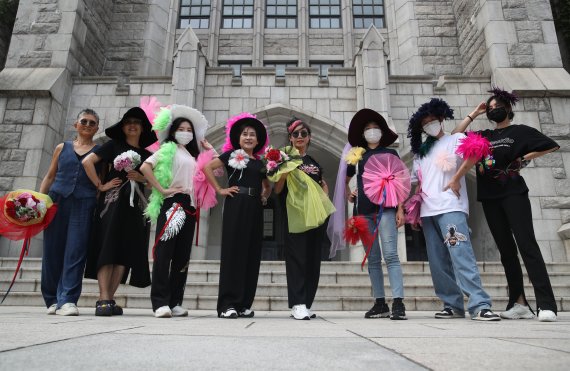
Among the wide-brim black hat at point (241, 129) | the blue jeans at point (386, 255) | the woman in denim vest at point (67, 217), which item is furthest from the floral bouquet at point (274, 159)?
the woman in denim vest at point (67, 217)

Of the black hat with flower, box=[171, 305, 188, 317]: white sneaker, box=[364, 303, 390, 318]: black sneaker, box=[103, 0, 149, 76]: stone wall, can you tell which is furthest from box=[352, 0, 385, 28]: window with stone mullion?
box=[171, 305, 188, 317]: white sneaker

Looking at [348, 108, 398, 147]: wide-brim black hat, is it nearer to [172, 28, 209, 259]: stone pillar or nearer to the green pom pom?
the green pom pom

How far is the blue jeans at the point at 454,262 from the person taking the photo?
324 centimetres

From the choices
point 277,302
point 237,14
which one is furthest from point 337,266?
point 237,14

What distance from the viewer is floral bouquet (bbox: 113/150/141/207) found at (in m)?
3.48

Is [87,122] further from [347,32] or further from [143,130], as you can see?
[347,32]

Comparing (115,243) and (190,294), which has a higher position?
(115,243)

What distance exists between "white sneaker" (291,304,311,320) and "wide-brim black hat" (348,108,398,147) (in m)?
1.86

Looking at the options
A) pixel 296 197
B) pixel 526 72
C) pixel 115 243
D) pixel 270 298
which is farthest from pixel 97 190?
pixel 526 72

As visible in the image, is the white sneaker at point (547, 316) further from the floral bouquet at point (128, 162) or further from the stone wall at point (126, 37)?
the stone wall at point (126, 37)

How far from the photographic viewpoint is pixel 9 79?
8648mm

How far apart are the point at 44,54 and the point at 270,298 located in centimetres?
863

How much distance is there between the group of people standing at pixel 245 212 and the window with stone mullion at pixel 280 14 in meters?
11.3

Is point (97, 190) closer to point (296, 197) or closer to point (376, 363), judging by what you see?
point (296, 197)
